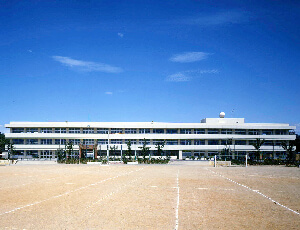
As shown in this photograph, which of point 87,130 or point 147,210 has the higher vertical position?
point 87,130

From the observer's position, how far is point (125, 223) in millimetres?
10062

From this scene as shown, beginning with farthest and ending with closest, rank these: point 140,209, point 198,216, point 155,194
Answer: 1. point 155,194
2. point 140,209
3. point 198,216

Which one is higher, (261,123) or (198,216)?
(261,123)

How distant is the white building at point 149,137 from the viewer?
90.3 metres

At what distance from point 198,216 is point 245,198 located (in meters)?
5.24

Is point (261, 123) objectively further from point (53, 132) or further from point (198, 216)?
point (198, 216)

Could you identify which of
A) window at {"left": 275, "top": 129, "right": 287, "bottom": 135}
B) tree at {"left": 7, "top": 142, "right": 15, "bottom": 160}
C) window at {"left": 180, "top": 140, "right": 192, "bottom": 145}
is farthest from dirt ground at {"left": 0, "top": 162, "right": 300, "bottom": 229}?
window at {"left": 275, "top": 129, "right": 287, "bottom": 135}

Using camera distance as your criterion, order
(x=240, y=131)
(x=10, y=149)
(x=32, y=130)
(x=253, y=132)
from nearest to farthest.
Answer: (x=10, y=149) < (x=32, y=130) < (x=240, y=131) < (x=253, y=132)

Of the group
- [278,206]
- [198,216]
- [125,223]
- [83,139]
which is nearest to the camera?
[125,223]

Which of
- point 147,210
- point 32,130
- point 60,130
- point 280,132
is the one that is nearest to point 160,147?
point 60,130

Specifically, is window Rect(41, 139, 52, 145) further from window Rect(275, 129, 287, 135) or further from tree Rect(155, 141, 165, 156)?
window Rect(275, 129, 287, 135)

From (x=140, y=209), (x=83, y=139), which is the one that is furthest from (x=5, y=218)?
(x=83, y=139)

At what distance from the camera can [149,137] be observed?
91500mm

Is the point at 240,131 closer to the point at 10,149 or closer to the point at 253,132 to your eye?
the point at 253,132
